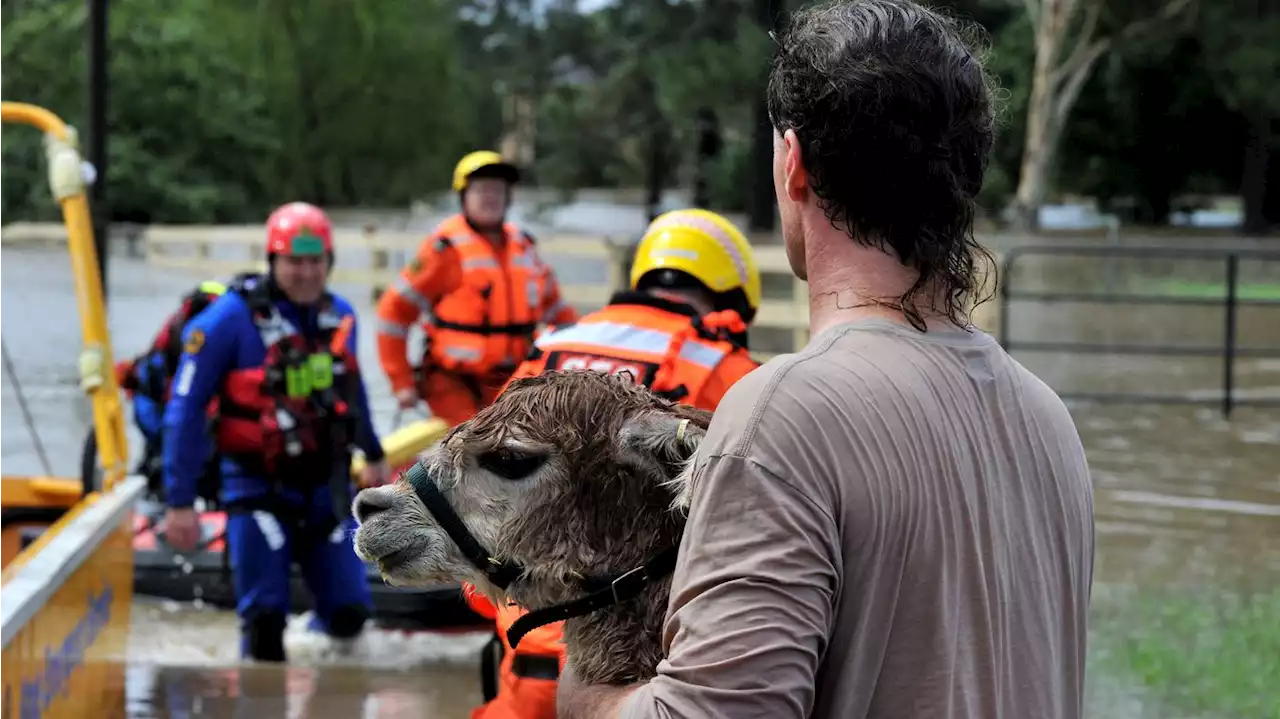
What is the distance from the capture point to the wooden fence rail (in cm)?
1306

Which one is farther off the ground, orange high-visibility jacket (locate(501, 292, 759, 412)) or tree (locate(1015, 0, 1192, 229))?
tree (locate(1015, 0, 1192, 229))

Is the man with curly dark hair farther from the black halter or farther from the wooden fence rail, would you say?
the wooden fence rail

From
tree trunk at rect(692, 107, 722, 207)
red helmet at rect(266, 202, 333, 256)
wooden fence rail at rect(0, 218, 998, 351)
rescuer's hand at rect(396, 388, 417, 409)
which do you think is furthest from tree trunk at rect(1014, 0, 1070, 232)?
red helmet at rect(266, 202, 333, 256)

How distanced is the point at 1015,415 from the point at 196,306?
551cm

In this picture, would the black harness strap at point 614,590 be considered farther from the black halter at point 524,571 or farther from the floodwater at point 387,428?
the floodwater at point 387,428

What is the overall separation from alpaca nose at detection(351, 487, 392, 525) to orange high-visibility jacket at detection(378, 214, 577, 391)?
6012 millimetres

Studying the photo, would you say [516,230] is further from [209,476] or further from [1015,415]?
[1015,415]

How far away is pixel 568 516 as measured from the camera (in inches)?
78.8

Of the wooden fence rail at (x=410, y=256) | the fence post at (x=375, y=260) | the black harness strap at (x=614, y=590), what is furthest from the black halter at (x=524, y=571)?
the fence post at (x=375, y=260)

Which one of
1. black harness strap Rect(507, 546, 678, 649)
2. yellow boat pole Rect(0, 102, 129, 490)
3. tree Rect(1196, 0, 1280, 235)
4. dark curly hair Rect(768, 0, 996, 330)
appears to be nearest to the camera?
dark curly hair Rect(768, 0, 996, 330)

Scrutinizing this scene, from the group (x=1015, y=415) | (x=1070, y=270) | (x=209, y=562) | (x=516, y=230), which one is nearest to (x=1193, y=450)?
(x=516, y=230)

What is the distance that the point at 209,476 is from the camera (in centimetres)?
649

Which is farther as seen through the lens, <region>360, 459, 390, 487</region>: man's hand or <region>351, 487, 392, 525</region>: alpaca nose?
<region>360, 459, 390, 487</region>: man's hand

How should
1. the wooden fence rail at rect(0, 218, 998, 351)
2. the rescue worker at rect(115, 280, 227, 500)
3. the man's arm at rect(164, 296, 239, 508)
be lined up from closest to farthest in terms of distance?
the man's arm at rect(164, 296, 239, 508)
the rescue worker at rect(115, 280, 227, 500)
the wooden fence rail at rect(0, 218, 998, 351)
